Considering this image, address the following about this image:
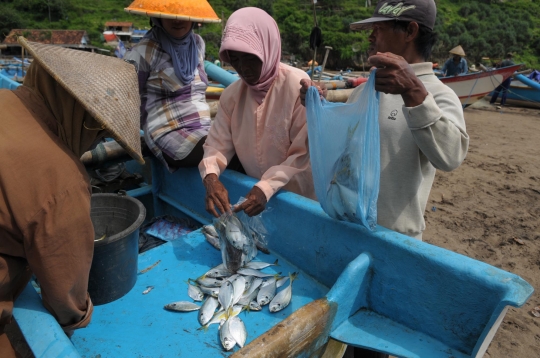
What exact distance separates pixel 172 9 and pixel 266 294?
8.00 ft

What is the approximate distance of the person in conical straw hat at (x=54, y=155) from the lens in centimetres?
126

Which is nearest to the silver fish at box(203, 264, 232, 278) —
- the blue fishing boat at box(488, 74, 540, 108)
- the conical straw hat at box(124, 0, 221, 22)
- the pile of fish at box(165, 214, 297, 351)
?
the pile of fish at box(165, 214, 297, 351)

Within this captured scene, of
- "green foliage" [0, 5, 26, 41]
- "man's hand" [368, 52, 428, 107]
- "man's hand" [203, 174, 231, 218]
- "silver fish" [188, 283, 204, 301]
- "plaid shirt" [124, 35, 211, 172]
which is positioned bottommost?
"green foliage" [0, 5, 26, 41]

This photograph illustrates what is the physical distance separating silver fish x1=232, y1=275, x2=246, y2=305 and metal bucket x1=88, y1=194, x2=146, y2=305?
682 mm

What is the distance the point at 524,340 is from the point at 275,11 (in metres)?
65.0

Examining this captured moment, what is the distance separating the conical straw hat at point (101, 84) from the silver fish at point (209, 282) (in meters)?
1.22

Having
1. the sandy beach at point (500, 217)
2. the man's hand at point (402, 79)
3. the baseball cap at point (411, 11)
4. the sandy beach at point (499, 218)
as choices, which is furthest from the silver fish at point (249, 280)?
the sandy beach at point (500, 217)

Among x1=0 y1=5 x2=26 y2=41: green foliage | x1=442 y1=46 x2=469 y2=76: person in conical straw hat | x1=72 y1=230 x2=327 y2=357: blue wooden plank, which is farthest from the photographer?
x1=0 y1=5 x2=26 y2=41: green foliage

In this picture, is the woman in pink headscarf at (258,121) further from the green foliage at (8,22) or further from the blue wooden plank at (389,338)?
the green foliage at (8,22)

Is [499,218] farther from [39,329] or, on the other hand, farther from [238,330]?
[39,329]

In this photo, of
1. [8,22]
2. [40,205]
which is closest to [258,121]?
[40,205]

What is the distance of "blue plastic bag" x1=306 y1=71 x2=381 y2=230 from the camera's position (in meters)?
1.89

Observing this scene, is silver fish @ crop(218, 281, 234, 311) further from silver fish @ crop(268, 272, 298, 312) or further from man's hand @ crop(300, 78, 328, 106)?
man's hand @ crop(300, 78, 328, 106)

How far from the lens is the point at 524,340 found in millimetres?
3527
